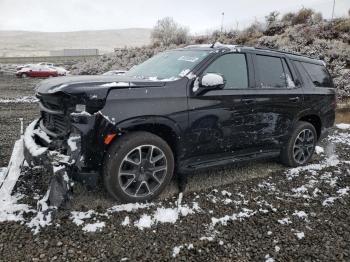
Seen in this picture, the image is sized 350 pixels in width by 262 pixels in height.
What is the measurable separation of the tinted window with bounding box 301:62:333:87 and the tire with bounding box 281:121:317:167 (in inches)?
30.7

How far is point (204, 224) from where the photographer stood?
3.88 meters

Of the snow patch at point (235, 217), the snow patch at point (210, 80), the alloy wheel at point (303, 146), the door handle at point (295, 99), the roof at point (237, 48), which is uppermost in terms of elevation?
the roof at point (237, 48)

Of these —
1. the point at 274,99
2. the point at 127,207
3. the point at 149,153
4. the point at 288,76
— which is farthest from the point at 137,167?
the point at 288,76

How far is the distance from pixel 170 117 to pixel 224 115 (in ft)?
2.71

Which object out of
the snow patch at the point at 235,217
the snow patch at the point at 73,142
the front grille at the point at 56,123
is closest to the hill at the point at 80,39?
the front grille at the point at 56,123

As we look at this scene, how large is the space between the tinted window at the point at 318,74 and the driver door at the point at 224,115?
1573 millimetres

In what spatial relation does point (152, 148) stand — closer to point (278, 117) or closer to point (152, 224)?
point (152, 224)

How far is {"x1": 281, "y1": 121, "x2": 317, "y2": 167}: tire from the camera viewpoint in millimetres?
5770

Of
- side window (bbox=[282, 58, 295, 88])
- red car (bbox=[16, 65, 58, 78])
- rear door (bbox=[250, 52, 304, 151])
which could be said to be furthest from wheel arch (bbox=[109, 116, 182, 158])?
red car (bbox=[16, 65, 58, 78])

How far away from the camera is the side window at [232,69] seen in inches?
184

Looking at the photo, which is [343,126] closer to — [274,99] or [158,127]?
[274,99]

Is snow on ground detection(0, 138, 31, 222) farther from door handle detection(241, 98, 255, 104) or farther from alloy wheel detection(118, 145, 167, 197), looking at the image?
door handle detection(241, 98, 255, 104)

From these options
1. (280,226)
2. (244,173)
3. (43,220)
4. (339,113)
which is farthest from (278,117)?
(339,113)

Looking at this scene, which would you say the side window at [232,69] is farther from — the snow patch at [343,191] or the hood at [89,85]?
the snow patch at [343,191]
